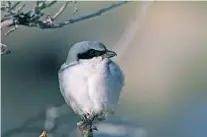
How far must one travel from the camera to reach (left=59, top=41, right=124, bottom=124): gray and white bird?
52.4 inches

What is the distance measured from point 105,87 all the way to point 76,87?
0.22 feet

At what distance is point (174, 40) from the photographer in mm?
3805

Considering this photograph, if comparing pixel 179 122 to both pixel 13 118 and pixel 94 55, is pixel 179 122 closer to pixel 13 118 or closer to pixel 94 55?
pixel 13 118

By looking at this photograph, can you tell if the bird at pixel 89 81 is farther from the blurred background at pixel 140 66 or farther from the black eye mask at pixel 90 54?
the blurred background at pixel 140 66

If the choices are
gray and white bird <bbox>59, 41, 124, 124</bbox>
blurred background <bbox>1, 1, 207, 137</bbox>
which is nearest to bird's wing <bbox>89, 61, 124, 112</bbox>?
gray and white bird <bbox>59, 41, 124, 124</bbox>

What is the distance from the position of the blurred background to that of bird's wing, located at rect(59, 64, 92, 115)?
940 mm

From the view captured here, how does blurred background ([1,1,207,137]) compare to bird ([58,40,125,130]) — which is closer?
bird ([58,40,125,130])

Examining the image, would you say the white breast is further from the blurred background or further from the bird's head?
the blurred background

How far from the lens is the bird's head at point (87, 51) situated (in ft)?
4.28

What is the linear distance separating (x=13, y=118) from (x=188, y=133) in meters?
0.84

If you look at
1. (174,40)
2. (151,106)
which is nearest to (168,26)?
(174,40)

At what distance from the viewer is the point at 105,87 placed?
4.46ft

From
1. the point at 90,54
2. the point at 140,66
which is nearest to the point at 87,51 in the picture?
the point at 90,54

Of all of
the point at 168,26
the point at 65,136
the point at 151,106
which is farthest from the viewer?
the point at 168,26
